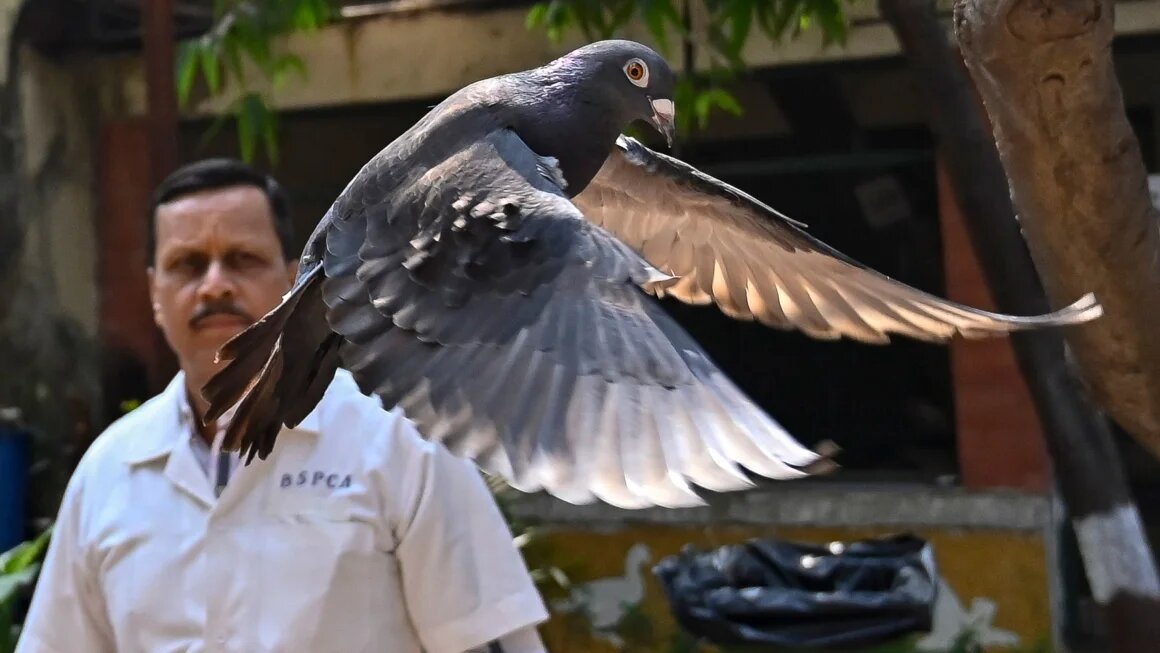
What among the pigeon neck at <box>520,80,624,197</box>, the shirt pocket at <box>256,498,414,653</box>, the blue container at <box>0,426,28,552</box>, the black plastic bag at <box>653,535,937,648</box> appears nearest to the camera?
the pigeon neck at <box>520,80,624,197</box>

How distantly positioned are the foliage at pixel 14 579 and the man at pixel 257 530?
127 centimetres

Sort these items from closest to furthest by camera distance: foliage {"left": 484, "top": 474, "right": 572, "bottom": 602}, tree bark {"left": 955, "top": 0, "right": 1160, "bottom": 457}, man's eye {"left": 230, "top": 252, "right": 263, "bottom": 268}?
tree bark {"left": 955, "top": 0, "right": 1160, "bottom": 457}, man's eye {"left": 230, "top": 252, "right": 263, "bottom": 268}, foliage {"left": 484, "top": 474, "right": 572, "bottom": 602}

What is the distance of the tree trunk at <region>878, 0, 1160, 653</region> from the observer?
6.09ft

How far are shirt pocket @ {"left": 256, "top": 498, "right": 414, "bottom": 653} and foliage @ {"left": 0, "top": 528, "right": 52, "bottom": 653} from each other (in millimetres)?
1524

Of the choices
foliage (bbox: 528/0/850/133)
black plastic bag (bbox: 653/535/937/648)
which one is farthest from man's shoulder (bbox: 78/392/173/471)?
black plastic bag (bbox: 653/535/937/648)

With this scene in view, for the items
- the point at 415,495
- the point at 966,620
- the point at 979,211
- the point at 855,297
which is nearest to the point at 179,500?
the point at 415,495

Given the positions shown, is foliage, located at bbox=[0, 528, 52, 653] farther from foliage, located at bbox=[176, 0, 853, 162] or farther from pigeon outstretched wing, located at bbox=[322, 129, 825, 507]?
pigeon outstretched wing, located at bbox=[322, 129, 825, 507]

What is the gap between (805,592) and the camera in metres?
3.14

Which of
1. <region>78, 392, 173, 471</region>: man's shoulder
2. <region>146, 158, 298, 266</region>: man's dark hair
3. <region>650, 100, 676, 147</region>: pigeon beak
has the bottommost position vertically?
<region>78, 392, 173, 471</region>: man's shoulder

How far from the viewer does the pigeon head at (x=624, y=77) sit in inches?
61.9

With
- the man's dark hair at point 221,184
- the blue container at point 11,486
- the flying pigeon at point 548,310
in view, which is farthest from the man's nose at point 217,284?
the blue container at point 11,486

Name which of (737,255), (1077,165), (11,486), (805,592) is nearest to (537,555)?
(805,592)

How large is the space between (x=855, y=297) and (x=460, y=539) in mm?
644

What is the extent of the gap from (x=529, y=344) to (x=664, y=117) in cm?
51
